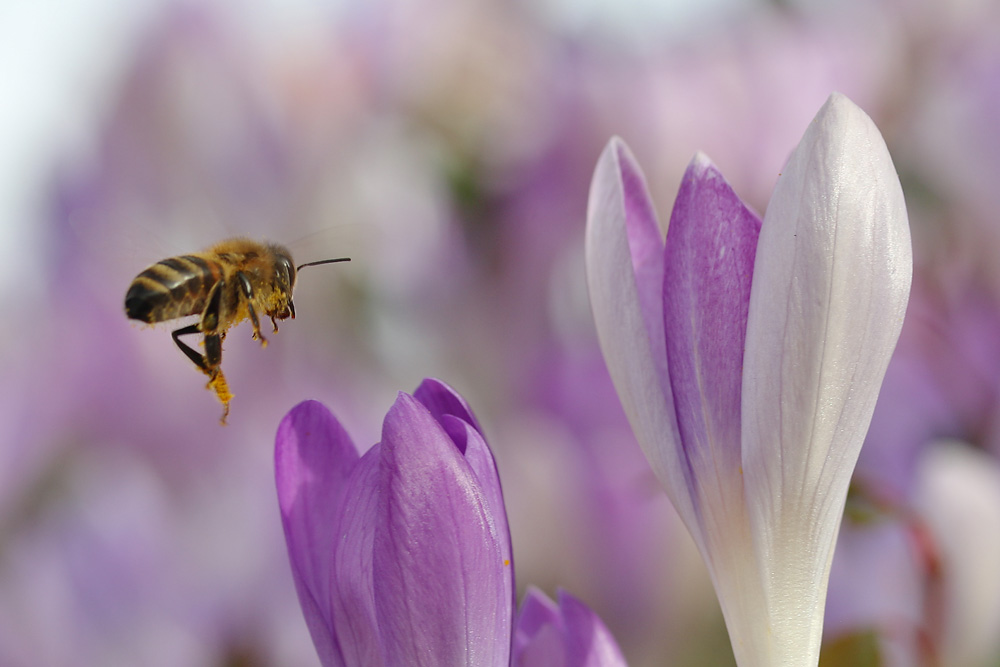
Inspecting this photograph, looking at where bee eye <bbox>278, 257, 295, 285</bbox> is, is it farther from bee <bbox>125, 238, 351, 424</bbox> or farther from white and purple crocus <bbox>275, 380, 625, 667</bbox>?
white and purple crocus <bbox>275, 380, 625, 667</bbox>

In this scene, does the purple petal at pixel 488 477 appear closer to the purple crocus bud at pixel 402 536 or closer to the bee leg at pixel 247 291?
the purple crocus bud at pixel 402 536

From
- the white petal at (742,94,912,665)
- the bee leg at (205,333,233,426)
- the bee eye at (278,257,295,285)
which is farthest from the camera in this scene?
the bee eye at (278,257,295,285)

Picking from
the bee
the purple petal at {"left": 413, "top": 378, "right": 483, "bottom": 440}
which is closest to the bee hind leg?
the bee

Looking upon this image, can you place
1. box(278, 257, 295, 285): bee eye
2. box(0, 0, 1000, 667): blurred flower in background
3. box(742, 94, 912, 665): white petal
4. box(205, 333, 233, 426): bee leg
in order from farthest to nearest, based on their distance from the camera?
1. box(0, 0, 1000, 667): blurred flower in background
2. box(278, 257, 295, 285): bee eye
3. box(205, 333, 233, 426): bee leg
4. box(742, 94, 912, 665): white petal

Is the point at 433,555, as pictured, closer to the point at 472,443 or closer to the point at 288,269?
the point at 472,443

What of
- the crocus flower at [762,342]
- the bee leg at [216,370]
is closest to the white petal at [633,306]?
the crocus flower at [762,342]

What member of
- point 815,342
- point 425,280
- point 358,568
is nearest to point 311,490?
point 358,568

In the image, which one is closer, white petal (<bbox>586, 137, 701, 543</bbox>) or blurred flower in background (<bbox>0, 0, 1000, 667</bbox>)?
white petal (<bbox>586, 137, 701, 543</bbox>)

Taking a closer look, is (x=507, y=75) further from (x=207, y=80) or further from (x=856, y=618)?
(x=856, y=618)
